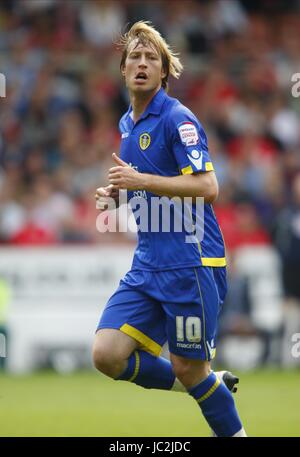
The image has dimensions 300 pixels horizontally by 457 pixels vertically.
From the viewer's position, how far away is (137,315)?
6762 mm

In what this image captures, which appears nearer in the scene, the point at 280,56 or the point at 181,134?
the point at 181,134

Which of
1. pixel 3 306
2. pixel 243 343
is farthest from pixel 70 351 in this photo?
pixel 243 343

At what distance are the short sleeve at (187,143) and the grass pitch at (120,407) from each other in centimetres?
207

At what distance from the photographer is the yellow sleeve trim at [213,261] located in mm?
6699

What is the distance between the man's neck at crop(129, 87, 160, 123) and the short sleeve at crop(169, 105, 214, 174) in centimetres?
27

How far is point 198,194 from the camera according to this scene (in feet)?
21.3

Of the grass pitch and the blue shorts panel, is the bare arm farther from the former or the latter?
the grass pitch

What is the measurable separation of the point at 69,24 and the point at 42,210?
3.84m

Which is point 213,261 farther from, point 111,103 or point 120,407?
point 111,103

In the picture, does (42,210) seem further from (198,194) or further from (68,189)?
(198,194)

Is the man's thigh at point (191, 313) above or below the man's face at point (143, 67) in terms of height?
below
